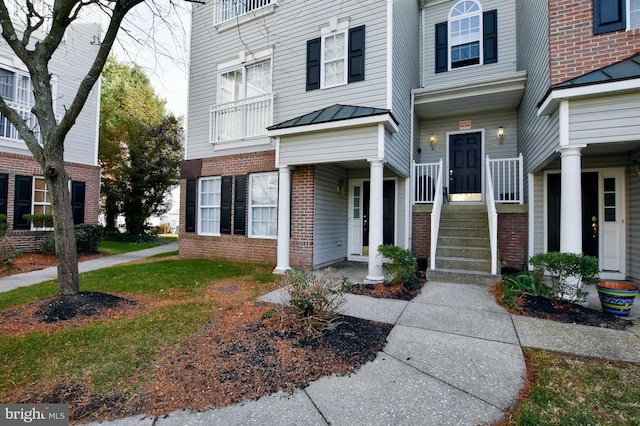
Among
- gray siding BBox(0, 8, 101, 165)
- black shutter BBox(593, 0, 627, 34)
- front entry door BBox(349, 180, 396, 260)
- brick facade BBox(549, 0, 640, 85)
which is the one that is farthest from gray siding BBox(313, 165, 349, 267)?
gray siding BBox(0, 8, 101, 165)

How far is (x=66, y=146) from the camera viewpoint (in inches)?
419

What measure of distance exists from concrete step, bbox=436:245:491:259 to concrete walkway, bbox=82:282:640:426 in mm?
2176

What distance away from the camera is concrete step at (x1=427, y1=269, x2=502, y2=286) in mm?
5922

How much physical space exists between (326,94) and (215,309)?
5.38 meters

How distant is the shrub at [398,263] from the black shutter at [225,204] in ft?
15.6

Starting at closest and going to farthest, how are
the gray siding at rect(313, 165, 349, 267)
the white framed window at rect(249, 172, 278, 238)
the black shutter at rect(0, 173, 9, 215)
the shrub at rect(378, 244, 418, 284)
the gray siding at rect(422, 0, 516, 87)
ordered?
the shrub at rect(378, 244, 418, 284), the gray siding at rect(313, 165, 349, 267), the white framed window at rect(249, 172, 278, 238), the gray siding at rect(422, 0, 516, 87), the black shutter at rect(0, 173, 9, 215)

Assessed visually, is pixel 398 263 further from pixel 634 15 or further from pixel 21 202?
pixel 21 202

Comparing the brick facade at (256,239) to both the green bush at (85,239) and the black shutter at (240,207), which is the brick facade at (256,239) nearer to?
the black shutter at (240,207)

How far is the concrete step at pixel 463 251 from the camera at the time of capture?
6568mm

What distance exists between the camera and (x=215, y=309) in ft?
15.0

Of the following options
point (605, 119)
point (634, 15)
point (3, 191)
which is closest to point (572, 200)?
point (605, 119)

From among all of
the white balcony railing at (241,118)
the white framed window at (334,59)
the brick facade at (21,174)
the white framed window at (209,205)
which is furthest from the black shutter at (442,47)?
the brick facade at (21,174)

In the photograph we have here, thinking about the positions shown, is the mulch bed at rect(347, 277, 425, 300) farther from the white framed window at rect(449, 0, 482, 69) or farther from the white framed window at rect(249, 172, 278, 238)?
the white framed window at rect(449, 0, 482, 69)

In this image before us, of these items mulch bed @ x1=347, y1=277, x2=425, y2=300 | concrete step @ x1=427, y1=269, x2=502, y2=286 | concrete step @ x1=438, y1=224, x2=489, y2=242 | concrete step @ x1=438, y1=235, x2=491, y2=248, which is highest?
concrete step @ x1=438, y1=224, x2=489, y2=242
